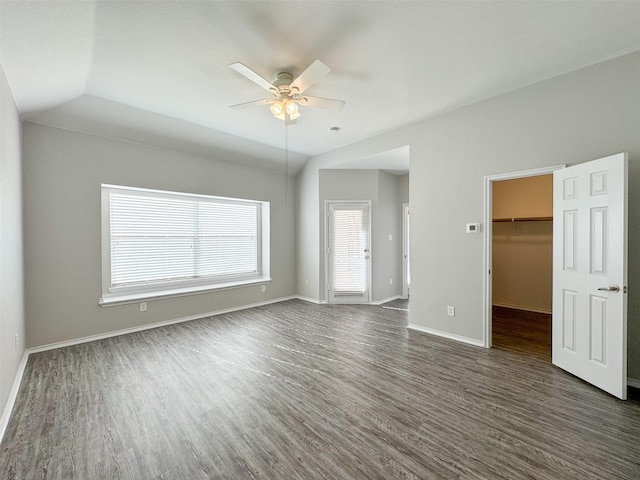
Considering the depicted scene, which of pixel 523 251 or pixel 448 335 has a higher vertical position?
pixel 523 251

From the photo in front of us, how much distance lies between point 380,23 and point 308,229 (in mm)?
4149

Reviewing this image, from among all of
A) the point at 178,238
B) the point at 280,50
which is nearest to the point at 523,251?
the point at 280,50

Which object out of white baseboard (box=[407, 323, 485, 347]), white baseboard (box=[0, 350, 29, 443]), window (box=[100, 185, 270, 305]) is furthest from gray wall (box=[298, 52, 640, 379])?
white baseboard (box=[0, 350, 29, 443])

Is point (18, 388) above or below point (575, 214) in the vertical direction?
below

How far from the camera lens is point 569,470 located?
63.6 inches

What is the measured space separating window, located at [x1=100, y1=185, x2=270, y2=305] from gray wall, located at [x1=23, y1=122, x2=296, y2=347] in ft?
0.72

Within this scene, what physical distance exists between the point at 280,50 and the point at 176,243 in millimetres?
3603

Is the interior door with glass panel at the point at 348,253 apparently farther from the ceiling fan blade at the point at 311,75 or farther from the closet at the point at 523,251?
the ceiling fan blade at the point at 311,75

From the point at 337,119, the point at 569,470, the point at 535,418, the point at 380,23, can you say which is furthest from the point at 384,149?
the point at 569,470

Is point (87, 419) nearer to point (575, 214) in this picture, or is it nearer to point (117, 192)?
point (117, 192)

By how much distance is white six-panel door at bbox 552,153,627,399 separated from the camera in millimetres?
2289

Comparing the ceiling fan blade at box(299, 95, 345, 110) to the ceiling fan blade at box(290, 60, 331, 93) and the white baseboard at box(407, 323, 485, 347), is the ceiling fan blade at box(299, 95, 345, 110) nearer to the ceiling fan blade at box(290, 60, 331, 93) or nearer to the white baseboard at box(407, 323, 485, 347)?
the ceiling fan blade at box(290, 60, 331, 93)

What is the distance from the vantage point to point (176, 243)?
4750 mm

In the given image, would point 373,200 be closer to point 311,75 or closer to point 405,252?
point 405,252
